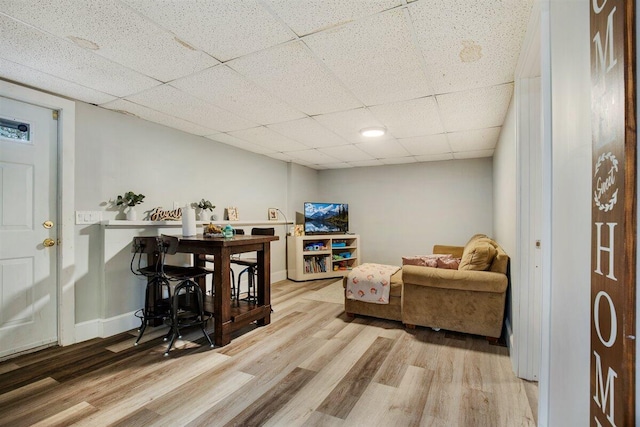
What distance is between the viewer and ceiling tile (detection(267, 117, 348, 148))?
134 inches

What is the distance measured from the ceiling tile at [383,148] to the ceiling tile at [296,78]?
Result: 1473mm

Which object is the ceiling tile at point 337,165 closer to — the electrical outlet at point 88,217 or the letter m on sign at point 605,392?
the electrical outlet at point 88,217

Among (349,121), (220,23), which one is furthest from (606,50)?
(349,121)

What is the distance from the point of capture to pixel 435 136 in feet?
12.7

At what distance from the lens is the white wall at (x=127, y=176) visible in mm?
2803

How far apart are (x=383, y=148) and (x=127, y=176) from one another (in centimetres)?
343

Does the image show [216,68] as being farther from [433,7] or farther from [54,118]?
[54,118]

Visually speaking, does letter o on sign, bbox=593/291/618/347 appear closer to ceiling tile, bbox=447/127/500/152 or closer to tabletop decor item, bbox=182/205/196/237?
tabletop decor item, bbox=182/205/196/237

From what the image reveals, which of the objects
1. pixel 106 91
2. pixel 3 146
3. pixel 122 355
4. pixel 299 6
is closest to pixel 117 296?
pixel 122 355

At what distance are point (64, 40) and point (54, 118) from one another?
3.99 feet

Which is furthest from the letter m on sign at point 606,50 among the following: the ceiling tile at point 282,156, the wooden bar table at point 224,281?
the ceiling tile at point 282,156

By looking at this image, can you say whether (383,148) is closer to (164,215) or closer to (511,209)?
(511,209)

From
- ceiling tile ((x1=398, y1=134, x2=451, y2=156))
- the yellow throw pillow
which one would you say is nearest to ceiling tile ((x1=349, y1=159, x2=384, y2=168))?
ceiling tile ((x1=398, y1=134, x2=451, y2=156))

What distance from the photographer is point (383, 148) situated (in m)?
4.57
